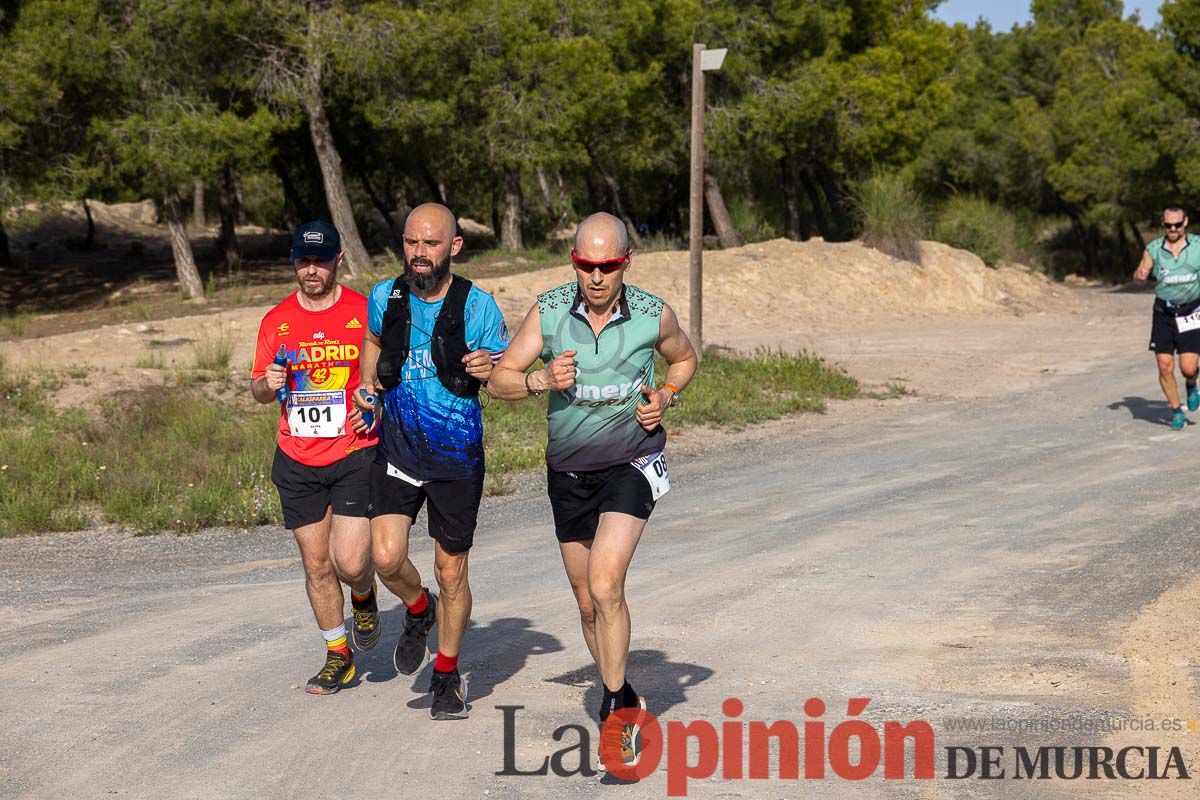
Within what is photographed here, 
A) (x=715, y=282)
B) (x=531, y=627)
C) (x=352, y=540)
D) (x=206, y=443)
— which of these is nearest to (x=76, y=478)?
(x=206, y=443)

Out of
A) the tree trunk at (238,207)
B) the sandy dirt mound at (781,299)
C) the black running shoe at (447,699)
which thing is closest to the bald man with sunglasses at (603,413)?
the black running shoe at (447,699)

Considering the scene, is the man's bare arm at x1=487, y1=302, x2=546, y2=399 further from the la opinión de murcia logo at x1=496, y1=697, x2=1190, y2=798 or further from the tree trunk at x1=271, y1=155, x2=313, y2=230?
the tree trunk at x1=271, y1=155, x2=313, y2=230

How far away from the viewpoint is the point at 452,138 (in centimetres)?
3092

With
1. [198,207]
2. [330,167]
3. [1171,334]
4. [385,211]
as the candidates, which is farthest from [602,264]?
[198,207]

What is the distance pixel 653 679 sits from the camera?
643cm

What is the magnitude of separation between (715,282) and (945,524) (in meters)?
18.5

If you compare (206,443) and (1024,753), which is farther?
(206,443)

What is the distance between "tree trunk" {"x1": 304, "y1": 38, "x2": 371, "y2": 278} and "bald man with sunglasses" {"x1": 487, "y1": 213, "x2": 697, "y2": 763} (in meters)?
23.0

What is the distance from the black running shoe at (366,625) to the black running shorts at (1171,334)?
9.67 m

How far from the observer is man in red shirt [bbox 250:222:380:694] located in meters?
6.08

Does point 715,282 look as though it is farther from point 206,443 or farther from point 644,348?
point 644,348

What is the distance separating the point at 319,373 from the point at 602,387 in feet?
4.68

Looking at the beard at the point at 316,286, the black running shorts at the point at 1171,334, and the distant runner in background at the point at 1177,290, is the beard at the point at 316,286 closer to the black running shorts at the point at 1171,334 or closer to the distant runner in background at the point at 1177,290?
the distant runner in background at the point at 1177,290

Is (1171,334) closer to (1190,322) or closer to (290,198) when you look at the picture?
(1190,322)
